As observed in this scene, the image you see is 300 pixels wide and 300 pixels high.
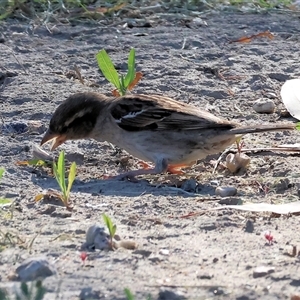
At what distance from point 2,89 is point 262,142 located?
2.31 m

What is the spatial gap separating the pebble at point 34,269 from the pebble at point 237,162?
2.60 m

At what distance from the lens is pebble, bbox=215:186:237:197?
6465 mm

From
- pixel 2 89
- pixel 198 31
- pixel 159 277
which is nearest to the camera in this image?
pixel 159 277

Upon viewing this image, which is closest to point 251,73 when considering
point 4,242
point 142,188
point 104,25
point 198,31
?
point 198,31

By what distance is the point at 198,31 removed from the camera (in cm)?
1016

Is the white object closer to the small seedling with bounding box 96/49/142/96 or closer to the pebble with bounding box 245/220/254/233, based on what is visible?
the small seedling with bounding box 96/49/142/96

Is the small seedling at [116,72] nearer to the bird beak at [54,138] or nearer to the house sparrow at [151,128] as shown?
the house sparrow at [151,128]

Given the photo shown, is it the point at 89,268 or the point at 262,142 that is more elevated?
the point at 89,268

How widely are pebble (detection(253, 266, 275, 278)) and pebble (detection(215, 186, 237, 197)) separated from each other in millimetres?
1641

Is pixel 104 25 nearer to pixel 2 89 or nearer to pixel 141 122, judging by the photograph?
pixel 2 89

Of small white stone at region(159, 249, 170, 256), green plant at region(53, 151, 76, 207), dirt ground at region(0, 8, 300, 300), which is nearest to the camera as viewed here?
dirt ground at region(0, 8, 300, 300)

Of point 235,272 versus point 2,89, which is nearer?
point 235,272

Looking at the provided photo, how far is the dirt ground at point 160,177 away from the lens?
479 cm

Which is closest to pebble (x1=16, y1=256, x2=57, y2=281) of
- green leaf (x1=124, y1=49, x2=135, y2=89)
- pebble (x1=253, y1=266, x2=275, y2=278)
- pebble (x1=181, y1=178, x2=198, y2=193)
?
pebble (x1=253, y1=266, x2=275, y2=278)
